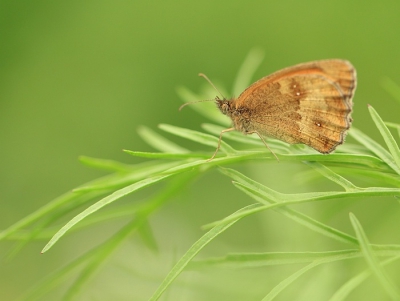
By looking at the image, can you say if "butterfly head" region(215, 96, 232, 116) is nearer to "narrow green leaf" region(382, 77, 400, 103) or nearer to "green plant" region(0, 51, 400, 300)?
"green plant" region(0, 51, 400, 300)

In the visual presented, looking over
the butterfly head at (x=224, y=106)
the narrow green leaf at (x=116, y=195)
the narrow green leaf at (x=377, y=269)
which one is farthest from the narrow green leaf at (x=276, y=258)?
the butterfly head at (x=224, y=106)

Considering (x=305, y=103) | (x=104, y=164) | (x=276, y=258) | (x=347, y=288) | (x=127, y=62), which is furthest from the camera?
(x=127, y=62)

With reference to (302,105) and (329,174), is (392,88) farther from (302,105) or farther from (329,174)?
(329,174)

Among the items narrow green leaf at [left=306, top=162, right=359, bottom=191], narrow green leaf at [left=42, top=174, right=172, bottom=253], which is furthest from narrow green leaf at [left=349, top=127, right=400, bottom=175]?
narrow green leaf at [left=42, top=174, right=172, bottom=253]

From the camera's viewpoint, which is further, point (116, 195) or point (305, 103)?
point (305, 103)

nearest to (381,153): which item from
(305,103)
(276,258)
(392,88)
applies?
(276,258)

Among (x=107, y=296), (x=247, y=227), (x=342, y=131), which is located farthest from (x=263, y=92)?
(x=247, y=227)
